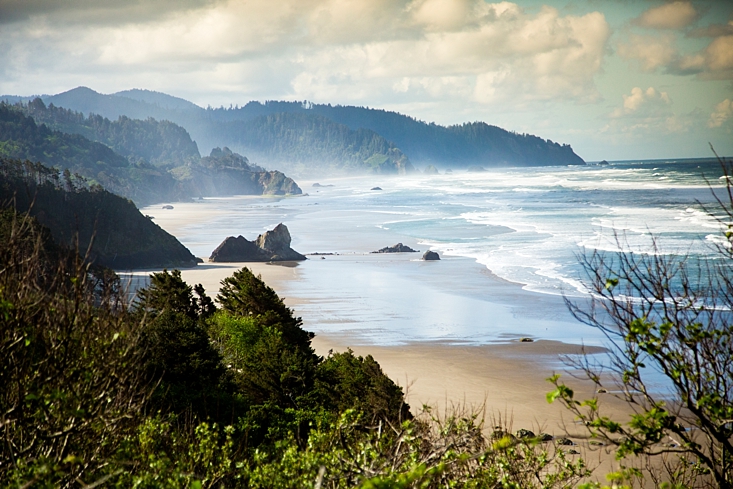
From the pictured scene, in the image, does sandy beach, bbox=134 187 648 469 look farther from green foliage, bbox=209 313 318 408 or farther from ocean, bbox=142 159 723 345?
green foliage, bbox=209 313 318 408

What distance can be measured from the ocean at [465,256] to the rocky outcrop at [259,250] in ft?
8.61

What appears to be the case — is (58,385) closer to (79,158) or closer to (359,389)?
(359,389)

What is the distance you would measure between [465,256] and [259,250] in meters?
15.8

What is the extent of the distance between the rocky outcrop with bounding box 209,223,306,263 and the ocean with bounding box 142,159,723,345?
2.62 m

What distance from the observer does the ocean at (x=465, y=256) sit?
96.1 feet

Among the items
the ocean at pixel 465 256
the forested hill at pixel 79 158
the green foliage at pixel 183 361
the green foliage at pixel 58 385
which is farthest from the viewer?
the forested hill at pixel 79 158

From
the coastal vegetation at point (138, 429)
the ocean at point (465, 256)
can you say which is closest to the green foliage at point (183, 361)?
the coastal vegetation at point (138, 429)

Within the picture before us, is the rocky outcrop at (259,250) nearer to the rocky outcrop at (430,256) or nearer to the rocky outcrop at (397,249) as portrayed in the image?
the rocky outcrop at (397,249)

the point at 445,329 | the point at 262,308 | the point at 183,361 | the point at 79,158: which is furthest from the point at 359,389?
the point at 79,158

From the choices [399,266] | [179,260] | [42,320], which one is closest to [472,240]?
[399,266]

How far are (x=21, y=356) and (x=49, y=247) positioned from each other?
2848 cm

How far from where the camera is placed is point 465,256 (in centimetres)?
4800

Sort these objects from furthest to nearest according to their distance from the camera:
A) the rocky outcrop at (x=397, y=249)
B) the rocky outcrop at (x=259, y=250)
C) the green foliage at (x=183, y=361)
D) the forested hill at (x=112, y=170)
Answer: the forested hill at (x=112, y=170) → the rocky outcrop at (x=397, y=249) → the rocky outcrop at (x=259, y=250) → the green foliage at (x=183, y=361)

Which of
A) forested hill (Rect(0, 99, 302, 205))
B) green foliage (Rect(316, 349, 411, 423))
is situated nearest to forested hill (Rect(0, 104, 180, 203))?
forested hill (Rect(0, 99, 302, 205))
